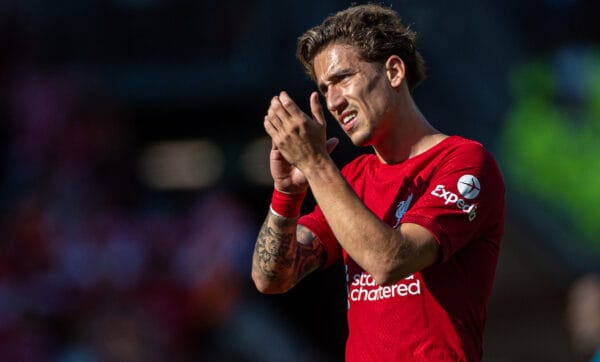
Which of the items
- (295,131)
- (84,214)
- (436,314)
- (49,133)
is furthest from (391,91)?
(49,133)

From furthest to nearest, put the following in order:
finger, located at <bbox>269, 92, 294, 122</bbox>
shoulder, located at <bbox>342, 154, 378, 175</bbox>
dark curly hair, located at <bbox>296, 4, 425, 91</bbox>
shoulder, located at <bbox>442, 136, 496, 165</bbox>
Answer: shoulder, located at <bbox>342, 154, 378, 175</bbox> < dark curly hair, located at <bbox>296, 4, 425, 91</bbox> < shoulder, located at <bbox>442, 136, 496, 165</bbox> < finger, located at <bbox>269, 92, 294, 122</bbox>

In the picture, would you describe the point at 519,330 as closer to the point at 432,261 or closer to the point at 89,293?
the point at 89,293

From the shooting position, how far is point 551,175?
28.7ft

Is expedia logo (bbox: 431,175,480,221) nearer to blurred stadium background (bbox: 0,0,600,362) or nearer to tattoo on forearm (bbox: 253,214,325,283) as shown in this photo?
tattoo on forearm (bbox: 253,214,325,283)

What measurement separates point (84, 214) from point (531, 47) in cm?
489

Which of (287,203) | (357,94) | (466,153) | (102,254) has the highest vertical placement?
(357,94)

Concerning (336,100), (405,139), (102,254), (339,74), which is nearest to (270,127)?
(336,100)

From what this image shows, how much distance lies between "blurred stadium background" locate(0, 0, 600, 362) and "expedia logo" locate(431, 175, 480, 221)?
16.5 ft

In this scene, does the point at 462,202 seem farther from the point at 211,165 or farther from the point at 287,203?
the point at 211,165

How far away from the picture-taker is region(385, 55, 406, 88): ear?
365 cm

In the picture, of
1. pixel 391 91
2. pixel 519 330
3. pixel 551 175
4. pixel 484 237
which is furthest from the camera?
pixel 551 175

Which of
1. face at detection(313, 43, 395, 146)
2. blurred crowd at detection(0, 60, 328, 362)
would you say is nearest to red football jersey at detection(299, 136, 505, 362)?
face at detection(313, 43, 395, 146)

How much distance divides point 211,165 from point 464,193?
7.42 meters

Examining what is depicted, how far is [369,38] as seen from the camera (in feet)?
12.0
